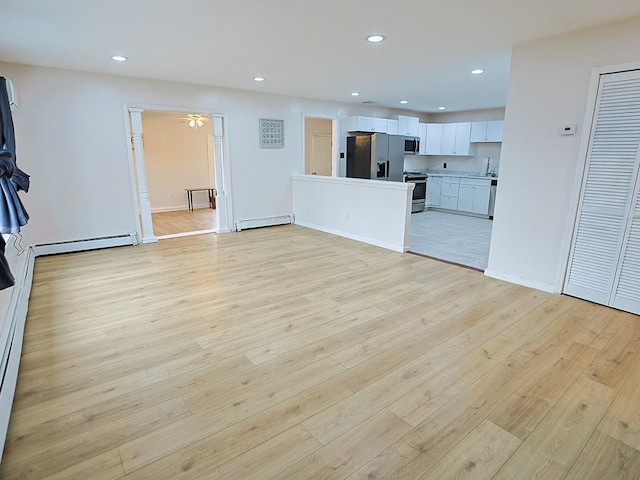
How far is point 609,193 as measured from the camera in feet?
10.1

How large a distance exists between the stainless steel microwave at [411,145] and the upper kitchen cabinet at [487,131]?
50.8 inches

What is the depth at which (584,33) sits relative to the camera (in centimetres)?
305

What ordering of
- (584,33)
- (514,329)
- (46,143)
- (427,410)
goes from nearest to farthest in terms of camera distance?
(427,410)
(514,329)
(584,33)
(46,143)

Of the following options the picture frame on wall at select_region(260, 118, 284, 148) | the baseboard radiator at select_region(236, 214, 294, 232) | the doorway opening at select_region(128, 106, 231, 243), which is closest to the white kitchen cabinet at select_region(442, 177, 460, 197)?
the baseboard radiator at select_region(236, 214, 294, 232)

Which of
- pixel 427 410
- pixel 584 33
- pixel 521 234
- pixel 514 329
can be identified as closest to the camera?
pixel 427 410

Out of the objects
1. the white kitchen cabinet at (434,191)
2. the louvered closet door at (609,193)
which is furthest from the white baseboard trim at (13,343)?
the white kitchen cabinet at (434,191)

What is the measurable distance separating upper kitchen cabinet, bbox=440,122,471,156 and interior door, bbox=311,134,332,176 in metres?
2.97

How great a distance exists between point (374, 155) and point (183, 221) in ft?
14.0

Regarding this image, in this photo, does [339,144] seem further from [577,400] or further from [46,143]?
[577,400]

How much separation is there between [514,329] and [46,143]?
573cm

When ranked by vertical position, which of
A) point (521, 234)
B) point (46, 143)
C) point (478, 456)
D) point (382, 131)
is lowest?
point (478, 456)

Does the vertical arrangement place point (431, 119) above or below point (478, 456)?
above

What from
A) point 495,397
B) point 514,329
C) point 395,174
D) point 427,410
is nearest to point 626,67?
point 514,329

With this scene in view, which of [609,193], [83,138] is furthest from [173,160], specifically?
[609,193]
